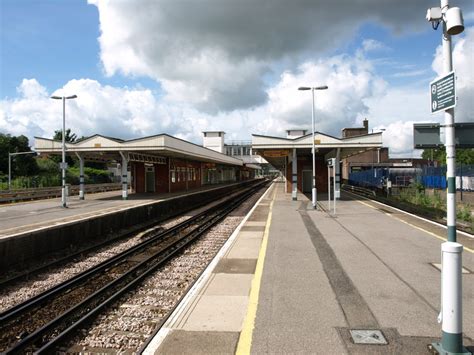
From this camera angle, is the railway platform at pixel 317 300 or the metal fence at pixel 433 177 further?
the metal fence at pixel 433 177

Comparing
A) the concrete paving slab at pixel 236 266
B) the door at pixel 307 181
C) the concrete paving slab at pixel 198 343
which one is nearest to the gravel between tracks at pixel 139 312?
the concrete paving slab at pixel 236 266

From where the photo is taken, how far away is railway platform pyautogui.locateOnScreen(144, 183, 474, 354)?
4.44 meters

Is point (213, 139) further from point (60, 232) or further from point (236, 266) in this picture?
point (236, 266)

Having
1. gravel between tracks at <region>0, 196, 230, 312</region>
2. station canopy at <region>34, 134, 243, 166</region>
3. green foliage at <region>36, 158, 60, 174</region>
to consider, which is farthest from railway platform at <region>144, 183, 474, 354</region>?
green foliage at <region>36, 158, 60, 174</region>

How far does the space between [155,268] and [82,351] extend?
14.3 ft

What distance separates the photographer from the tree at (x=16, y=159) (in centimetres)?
4816

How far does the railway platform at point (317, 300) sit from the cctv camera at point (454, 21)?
11.3ft

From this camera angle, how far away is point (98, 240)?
14641 mm

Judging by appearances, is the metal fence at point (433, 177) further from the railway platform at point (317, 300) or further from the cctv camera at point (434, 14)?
the cctv camera at point (434, 14)

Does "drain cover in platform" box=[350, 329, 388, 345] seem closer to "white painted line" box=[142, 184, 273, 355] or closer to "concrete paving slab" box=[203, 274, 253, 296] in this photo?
"concrete paving slab" box=[203, 274, 253, 296]

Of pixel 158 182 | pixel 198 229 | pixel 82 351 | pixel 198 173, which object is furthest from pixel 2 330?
pixel 198 173

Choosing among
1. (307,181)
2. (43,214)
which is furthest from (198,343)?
(307,181)

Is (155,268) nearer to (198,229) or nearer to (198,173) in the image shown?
(198,229)

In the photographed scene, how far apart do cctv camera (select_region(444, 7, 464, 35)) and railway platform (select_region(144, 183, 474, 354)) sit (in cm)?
345
